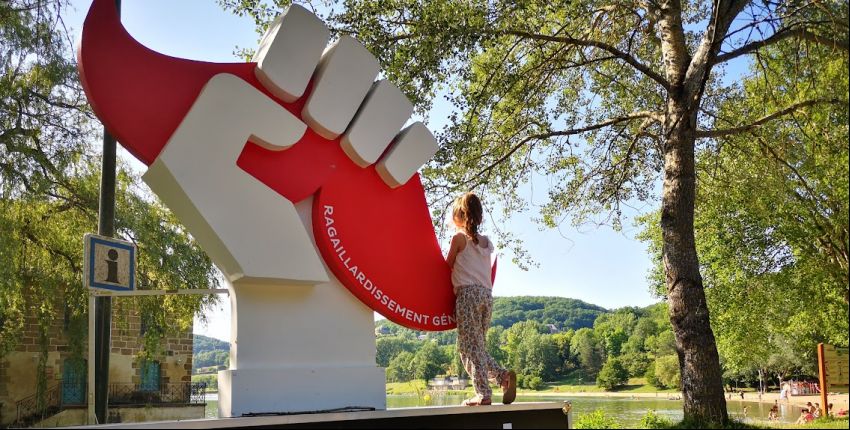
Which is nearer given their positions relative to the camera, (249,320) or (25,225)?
(249,320)

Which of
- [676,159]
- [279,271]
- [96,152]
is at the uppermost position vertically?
[96,152]

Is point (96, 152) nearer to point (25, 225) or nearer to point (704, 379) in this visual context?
point (25, 225)

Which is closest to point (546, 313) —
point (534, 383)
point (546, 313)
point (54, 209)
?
point (546, 313)

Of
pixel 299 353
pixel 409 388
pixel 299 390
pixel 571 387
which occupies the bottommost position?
pixel 571 387

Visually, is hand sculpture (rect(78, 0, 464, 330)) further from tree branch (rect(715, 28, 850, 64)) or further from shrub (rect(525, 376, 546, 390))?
shrub (rect(525, 376, 546, 390))

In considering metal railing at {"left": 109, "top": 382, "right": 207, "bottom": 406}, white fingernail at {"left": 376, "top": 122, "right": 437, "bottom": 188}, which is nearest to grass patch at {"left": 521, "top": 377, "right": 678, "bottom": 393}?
metal railing at {"left": 109, "top": 382, "right": 207, "bottom": 406}

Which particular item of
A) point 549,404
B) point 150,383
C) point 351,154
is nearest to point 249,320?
point 351,154

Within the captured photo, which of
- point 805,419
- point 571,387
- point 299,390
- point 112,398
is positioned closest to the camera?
point 299,390

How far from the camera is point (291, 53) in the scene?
4.58m

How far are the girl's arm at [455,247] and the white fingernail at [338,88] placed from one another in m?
1.09

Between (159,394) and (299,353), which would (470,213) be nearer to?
(299,353)

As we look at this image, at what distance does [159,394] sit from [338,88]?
59.9 ft

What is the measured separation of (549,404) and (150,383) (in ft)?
59.2

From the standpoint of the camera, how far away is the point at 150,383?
67.3 feet
